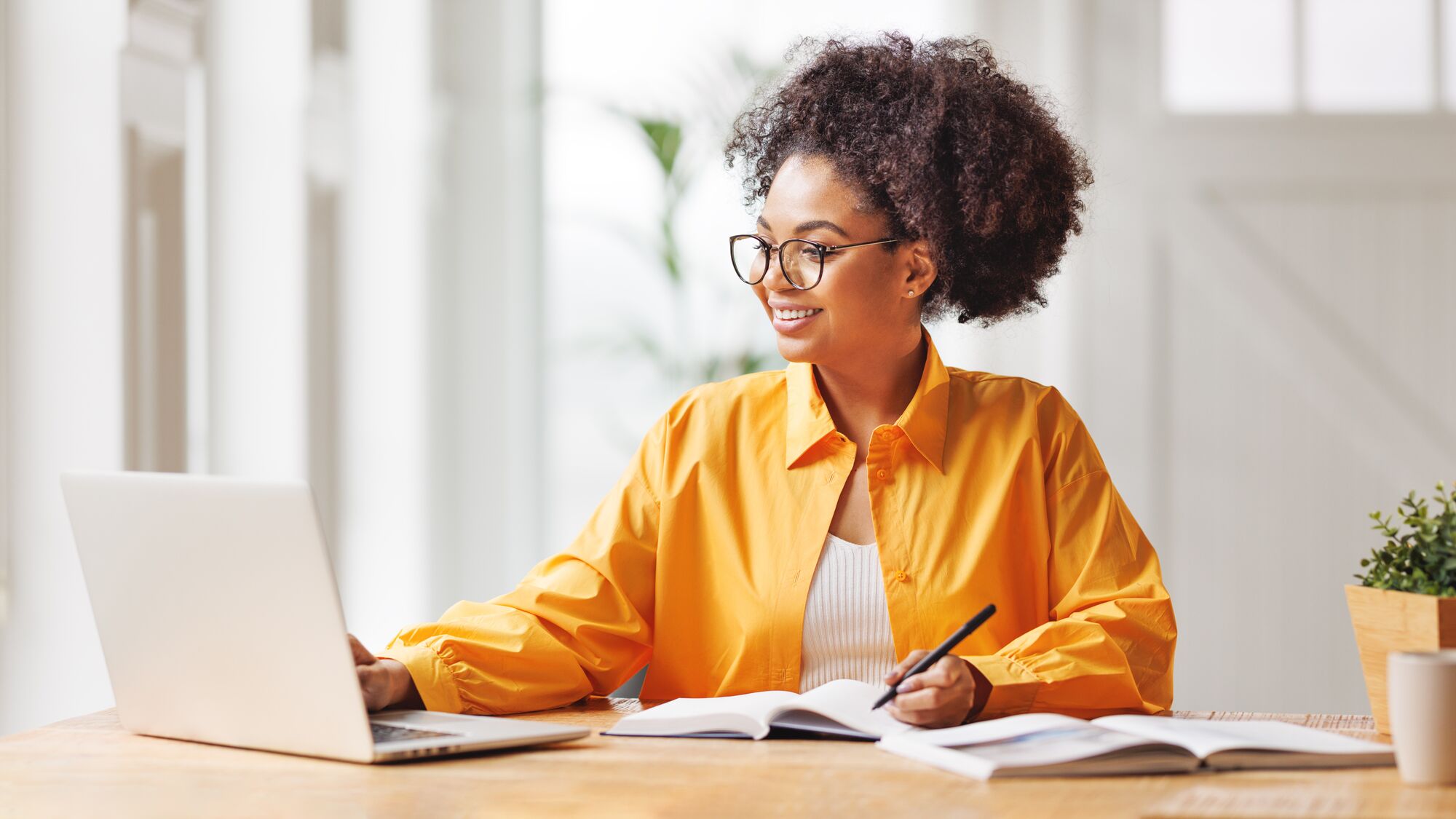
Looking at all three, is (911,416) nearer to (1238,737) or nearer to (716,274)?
(1238,737)

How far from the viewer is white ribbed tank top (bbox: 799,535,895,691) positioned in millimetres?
1663

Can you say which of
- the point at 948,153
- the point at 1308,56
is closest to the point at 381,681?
the point at 948,153

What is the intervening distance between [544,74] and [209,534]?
2759mm

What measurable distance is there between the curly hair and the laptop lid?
885 millimetres

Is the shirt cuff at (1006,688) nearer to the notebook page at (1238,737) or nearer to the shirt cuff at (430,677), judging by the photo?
the notebook page at (1238,737)

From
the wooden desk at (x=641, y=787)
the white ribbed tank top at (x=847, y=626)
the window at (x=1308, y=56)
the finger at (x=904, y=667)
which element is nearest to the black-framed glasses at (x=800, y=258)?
the white ribbed tank top at (x=847, y=626)

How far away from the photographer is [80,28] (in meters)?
2.25

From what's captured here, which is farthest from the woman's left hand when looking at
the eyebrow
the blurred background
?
the blurred background

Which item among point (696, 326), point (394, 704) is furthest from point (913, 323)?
point (696, 326)

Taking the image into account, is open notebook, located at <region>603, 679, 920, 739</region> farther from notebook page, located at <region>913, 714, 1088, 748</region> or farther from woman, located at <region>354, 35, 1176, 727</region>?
woman, located at <region>354, 35, 1176, 727</region>

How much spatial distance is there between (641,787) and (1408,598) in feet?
2.40

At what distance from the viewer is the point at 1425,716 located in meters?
1.09

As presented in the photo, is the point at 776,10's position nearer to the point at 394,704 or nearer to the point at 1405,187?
the point at 1405,187

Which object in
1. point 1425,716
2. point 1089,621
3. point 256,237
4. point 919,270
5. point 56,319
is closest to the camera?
point 1425,716
